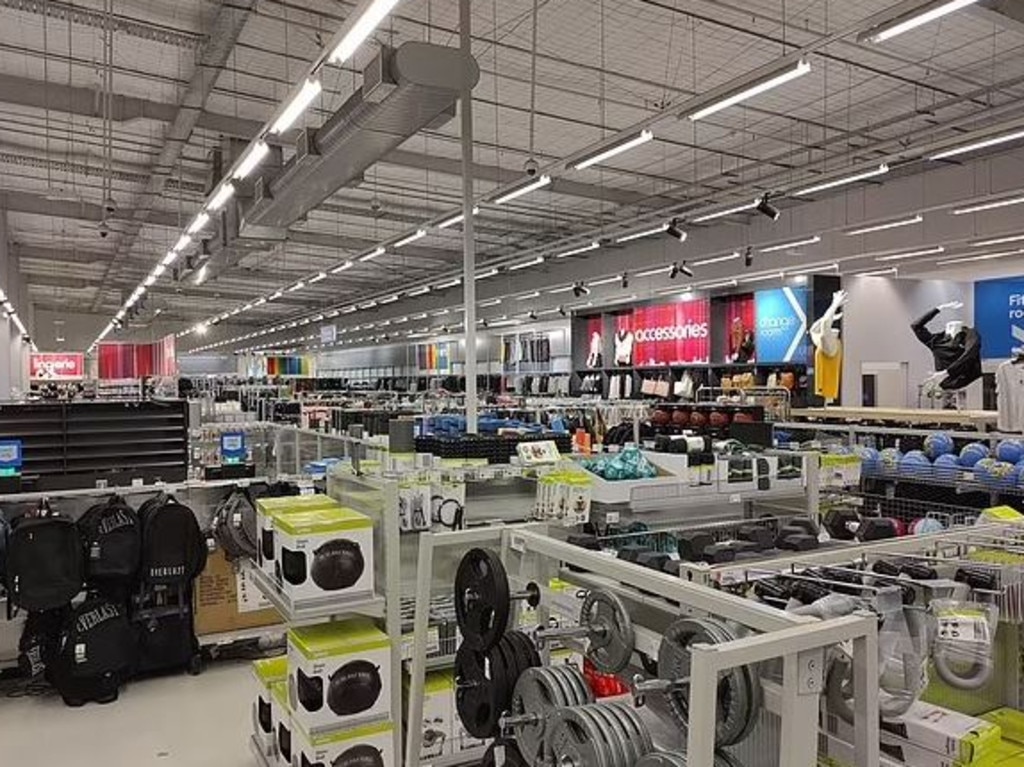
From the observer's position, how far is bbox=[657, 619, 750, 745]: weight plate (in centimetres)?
149

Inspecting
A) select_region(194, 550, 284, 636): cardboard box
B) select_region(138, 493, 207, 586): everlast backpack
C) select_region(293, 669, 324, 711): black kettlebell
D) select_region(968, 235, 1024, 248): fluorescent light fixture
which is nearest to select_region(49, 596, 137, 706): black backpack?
select_region(138, 493, 207, 586): everlast backpack

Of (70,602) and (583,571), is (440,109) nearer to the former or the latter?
(70,602)

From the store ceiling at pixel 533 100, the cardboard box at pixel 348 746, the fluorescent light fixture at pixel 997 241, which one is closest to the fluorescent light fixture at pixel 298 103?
the store ceiling at pixel 533 100

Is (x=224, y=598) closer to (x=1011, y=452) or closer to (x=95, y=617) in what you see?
(x=95, y=617)

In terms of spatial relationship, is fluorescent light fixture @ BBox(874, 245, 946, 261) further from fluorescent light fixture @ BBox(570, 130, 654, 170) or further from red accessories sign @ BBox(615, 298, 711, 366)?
fluorescent light fixture @ BBox(570, 130, 654, 170)

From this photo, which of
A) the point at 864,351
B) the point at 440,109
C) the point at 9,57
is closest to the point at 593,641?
the point at 440,109

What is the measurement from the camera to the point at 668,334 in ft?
45.6

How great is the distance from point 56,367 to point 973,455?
59.3 feet

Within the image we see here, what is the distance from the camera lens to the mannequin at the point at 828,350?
10984 millimetres

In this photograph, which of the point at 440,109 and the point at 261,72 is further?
the point at 261,72

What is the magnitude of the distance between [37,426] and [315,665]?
4665 millimetres

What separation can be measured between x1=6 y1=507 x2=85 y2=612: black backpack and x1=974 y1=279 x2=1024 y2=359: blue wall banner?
15.0m

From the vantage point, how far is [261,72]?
902 centimetres

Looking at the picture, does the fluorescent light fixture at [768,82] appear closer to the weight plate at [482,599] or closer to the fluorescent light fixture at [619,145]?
the fluorescent light fixture at [619,145]
